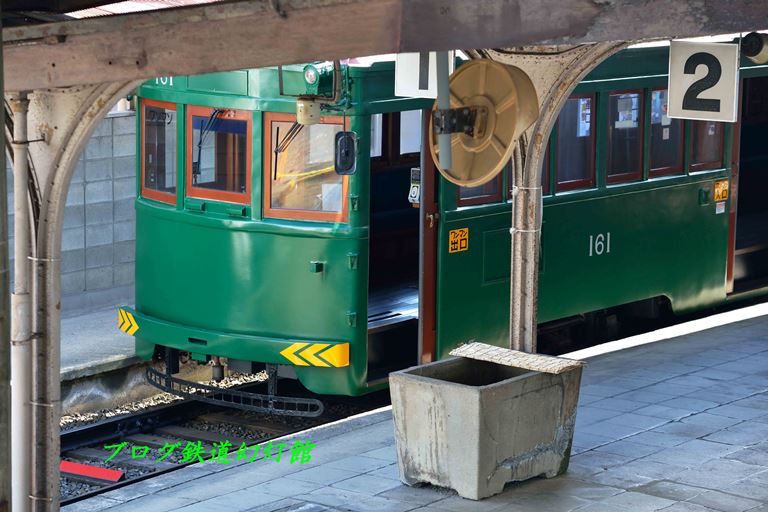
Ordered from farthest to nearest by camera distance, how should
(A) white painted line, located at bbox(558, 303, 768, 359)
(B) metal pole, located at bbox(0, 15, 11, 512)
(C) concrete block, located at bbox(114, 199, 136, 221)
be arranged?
(C) concrete block, located at bbox(114, 199, 136, 221), (A) white painted line, located at bbox(558, 303, 768, 359), (B) metal pole, located at bbox(0, 15, 11, 512)

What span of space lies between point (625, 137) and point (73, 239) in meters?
5.23

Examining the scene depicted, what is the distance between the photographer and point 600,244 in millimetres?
11742

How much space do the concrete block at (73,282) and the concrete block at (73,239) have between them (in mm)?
241

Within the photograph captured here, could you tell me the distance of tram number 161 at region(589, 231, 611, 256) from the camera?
38.2 feet

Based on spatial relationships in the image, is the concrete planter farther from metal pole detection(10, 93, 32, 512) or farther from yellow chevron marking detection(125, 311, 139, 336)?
yellow chevron marking detection(125, 311, 139, 336)

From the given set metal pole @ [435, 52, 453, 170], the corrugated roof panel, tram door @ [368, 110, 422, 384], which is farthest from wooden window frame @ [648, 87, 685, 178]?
the corrugated roof panel

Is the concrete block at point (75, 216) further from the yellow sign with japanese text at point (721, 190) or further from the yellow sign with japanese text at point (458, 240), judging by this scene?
the yellow sign with japanese text at point (721, 190)

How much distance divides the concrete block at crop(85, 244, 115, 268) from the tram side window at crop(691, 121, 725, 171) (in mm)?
5512

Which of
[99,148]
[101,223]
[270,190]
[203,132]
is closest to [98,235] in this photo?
[101,223]

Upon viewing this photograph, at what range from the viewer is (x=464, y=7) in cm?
534

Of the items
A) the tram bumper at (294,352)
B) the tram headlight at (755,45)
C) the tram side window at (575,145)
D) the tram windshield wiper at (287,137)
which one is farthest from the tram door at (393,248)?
the tram headlight at (755,45)

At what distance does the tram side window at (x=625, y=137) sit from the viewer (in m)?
11.8

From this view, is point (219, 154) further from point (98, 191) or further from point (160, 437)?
point (98, 191)

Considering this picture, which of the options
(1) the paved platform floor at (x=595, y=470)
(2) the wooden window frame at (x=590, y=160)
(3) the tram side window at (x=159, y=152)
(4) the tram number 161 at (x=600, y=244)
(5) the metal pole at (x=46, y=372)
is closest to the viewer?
(5) the metal pole at (x=46, y=372)
